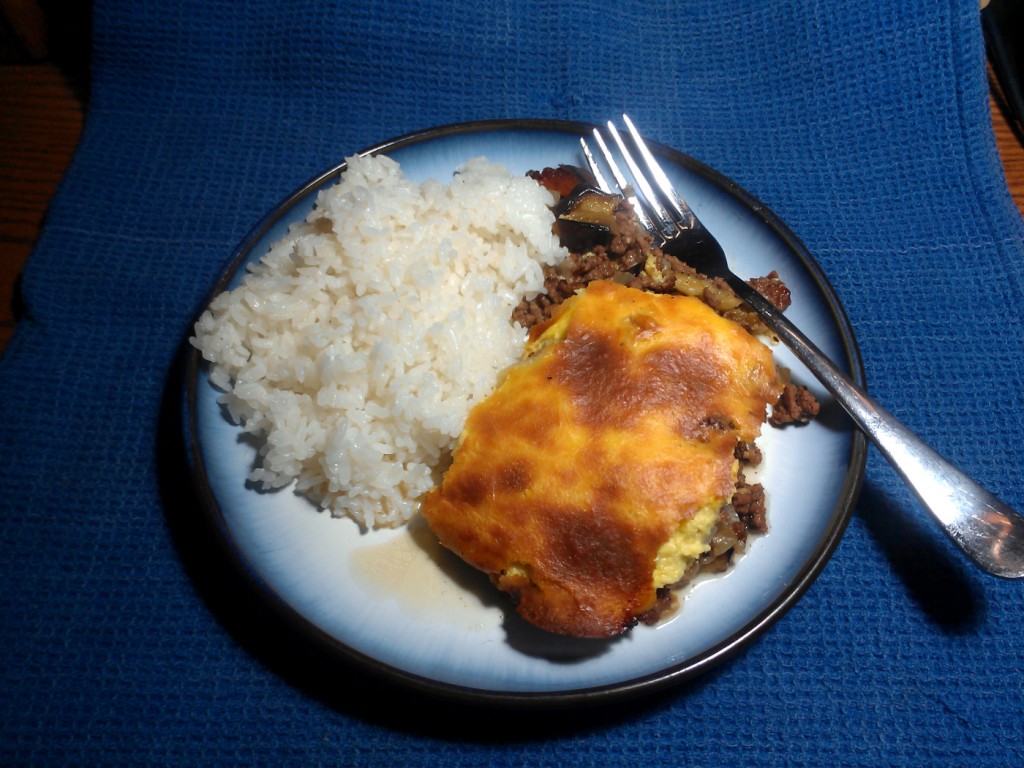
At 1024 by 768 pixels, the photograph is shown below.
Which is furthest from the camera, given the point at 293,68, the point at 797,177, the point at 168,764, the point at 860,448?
the point at 293,68

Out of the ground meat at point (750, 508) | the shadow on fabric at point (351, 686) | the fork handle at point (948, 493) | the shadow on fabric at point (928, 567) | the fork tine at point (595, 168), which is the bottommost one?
the shadow on fabric at point (351, 686)

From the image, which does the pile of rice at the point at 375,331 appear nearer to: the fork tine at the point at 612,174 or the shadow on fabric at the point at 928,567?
the fork tine at the point at 612,174

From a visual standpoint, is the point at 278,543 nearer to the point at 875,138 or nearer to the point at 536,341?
the point at 536,341

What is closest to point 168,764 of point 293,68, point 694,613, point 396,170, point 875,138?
point 694,613

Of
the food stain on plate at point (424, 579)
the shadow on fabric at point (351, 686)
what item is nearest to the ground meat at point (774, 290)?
the shadow on fabric at point (351, 686)

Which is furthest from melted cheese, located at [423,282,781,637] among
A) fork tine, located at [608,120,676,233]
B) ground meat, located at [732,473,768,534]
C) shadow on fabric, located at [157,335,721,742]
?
fork tine, located at [608,120,676,233]

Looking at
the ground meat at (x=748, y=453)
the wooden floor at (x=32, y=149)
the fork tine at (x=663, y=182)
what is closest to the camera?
the ground meat at (x=748, y=453)
